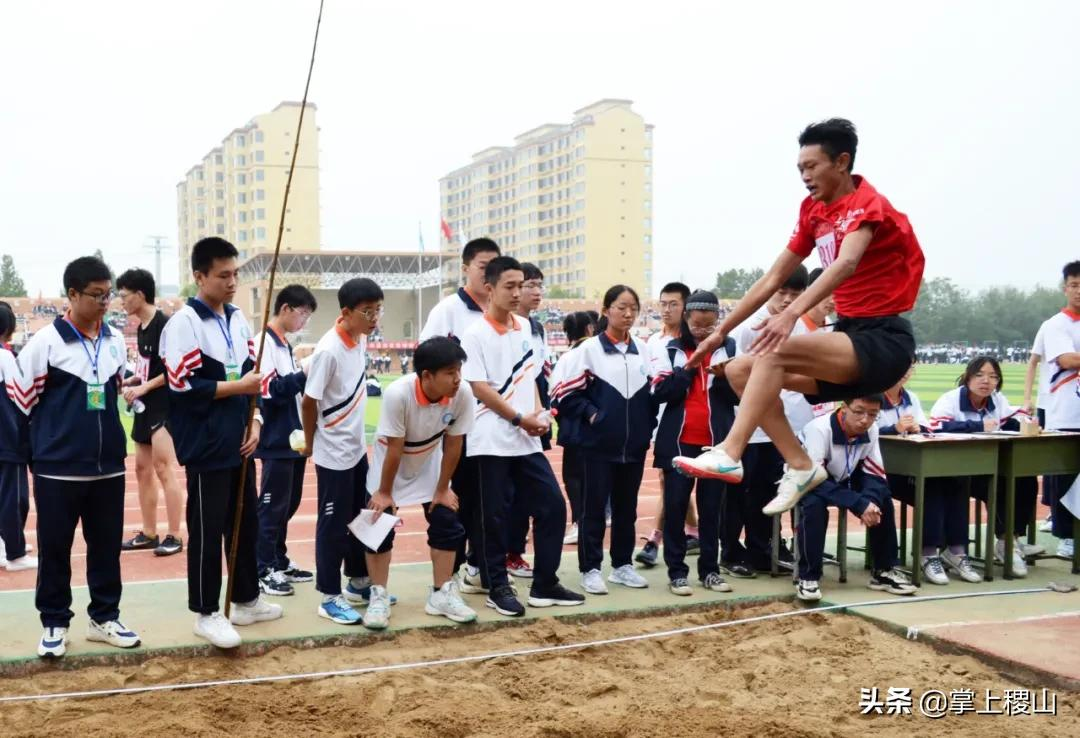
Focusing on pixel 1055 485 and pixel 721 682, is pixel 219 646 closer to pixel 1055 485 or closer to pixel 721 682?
pixel 721 682

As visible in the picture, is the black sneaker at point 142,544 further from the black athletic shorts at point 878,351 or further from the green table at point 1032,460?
the green table at point 1032,460

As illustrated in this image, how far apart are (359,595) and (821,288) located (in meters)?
3.16

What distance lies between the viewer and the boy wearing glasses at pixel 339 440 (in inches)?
203

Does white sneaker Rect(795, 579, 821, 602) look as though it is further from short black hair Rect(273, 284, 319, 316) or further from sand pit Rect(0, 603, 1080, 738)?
short black hair Rect(273, 284, 319, 316)

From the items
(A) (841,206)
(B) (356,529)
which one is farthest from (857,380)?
(B) (356,529)

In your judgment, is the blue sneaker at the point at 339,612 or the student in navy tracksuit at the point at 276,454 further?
the student in navy tracksuit at the point at 276,454

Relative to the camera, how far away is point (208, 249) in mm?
4734

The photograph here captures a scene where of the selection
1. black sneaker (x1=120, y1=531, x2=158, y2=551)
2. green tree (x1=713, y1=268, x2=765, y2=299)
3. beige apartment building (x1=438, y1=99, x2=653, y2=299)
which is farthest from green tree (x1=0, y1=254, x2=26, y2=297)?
black sneaker (x1=120, y1=531, x2=158, y2=551)

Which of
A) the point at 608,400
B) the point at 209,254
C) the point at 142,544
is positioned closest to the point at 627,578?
the point at 608,400

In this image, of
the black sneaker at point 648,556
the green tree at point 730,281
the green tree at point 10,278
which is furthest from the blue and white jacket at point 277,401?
the green tree at point 10,278

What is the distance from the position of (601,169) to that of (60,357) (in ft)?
226

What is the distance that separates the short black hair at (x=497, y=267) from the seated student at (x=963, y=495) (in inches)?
119

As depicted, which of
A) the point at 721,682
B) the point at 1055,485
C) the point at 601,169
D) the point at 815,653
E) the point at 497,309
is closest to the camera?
the point at 721,682

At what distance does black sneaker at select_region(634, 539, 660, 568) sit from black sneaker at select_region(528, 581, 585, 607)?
1.11 m
